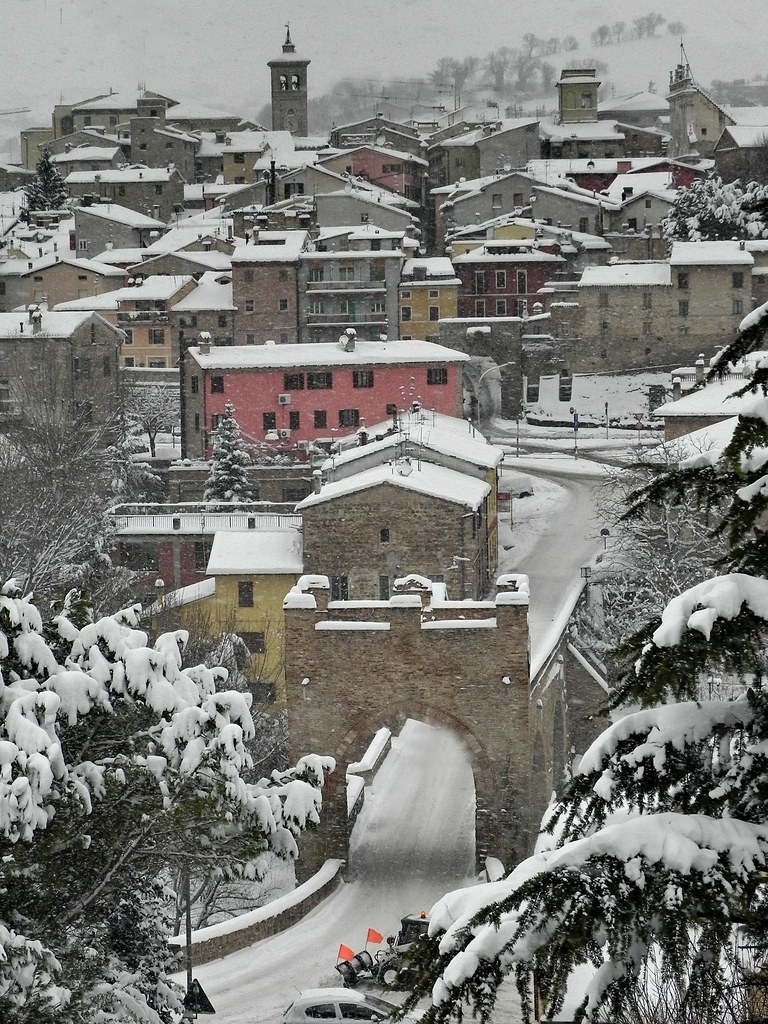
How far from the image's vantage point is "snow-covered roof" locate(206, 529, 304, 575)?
36125mm

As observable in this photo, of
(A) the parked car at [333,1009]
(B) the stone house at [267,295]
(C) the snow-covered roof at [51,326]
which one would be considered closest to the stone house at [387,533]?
(A) the parked car at [333,1009]

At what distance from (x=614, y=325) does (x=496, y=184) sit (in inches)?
649

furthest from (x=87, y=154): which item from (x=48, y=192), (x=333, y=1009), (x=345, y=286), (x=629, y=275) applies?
(x=333, y=1009)

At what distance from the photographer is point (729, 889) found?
4.04m

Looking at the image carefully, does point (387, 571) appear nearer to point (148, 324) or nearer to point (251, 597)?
point (251, 597)

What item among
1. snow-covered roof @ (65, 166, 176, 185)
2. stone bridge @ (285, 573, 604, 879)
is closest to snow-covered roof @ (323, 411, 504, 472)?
stone bridge @ (285, 573, 604, 879)

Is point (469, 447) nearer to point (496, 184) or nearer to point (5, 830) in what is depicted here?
point (5, 830)

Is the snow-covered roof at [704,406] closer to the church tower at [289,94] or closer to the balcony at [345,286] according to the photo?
the balcony at [345,286]

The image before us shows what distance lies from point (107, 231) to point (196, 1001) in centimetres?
6900

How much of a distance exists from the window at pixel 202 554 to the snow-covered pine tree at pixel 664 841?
1452 inches

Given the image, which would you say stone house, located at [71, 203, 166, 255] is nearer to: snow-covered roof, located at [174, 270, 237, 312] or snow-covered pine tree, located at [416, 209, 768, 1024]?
snow-covered roof, located at [174, 270, 237, 312]

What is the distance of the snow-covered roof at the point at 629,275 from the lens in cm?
6047

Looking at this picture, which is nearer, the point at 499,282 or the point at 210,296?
the point at 210,296

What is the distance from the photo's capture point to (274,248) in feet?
204
